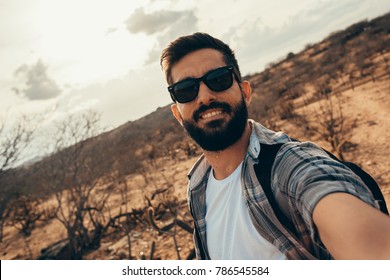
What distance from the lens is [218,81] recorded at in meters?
1.66

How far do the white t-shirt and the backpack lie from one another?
16cm

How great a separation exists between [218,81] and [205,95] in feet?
0.35

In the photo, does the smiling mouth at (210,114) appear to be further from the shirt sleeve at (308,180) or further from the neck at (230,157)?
the shirt sleeve at (308,180)

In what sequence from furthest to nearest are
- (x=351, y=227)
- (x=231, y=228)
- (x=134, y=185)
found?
(x=134, y=185), (x=231, y=228), (x=351, y=227)

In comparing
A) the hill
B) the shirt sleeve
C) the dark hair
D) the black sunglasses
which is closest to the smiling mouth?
the black sunglasses

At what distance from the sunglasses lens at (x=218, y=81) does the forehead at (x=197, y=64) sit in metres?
0.06

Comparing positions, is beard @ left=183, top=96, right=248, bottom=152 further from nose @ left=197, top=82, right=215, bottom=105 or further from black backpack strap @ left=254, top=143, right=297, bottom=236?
black backpack strap @ left=254, top=143, right=297, bottom=236

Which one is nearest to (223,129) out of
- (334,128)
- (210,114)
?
(210,114)

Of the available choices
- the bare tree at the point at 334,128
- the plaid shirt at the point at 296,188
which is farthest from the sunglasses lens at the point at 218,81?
the bare tree at the point at 334,128

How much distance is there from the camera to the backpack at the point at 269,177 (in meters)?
1.04

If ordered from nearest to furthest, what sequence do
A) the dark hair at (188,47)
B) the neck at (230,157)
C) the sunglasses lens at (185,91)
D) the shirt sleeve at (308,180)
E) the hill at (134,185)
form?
the shirt sleeve at (308,180), the neck at (230,157), the sunglasses lens at (185,91), the dark hair at (188,47), the hill at (134,185)

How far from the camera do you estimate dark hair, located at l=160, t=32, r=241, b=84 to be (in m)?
1.80

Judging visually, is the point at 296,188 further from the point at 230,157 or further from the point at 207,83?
the point at 207,83

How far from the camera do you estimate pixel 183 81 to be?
170 cm
